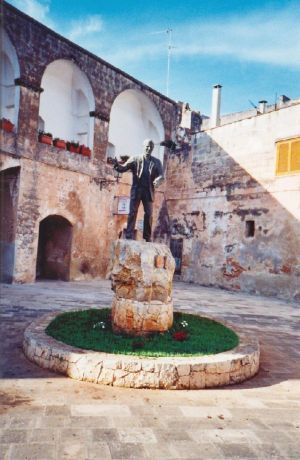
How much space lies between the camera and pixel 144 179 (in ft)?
20.4

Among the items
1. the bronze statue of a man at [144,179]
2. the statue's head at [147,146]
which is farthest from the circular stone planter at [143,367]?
the statue's head at [147,146]

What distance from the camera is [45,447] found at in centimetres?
264

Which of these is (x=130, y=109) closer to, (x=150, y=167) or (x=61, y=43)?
(x=61, y=43)

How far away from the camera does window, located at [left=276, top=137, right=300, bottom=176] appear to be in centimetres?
1177

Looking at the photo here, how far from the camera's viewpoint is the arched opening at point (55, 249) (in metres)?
12.6

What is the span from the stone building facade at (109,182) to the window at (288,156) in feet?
0.11

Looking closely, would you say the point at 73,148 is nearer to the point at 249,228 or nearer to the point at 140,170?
the point at 249,228

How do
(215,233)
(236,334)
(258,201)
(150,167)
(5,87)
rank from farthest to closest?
(215,233) → (258,201) → (5,87) → (150,167) → (236,334)

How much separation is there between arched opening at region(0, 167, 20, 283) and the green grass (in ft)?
17.6

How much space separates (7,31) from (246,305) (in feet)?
32.8

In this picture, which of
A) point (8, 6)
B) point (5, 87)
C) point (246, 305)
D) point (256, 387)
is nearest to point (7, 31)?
point (8, 6)

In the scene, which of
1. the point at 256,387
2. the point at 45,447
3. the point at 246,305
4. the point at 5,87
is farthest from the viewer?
the point at 5,87

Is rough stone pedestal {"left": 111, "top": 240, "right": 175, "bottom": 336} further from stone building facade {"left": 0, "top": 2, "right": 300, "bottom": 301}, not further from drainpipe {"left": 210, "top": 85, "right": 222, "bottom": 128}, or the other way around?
drainpipe {"left": 210, "top": 85, "right": 222, "bottom": 128}

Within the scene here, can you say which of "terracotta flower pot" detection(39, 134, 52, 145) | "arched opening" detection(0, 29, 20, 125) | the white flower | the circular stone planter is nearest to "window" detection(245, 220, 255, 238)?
"terracotta flower pot" detection(39, 134, 52, 145)
